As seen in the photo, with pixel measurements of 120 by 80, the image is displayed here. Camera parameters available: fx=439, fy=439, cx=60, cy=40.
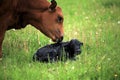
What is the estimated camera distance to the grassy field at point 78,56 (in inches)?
313

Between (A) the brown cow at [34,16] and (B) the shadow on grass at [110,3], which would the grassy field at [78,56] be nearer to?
(A) the brown cow at [34,16]

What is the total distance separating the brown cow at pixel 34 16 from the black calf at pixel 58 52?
0.22 metres

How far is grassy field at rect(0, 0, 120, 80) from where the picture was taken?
795 cm

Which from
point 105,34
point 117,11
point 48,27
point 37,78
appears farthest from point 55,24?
point 117,11

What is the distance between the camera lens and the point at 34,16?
934 centimetres

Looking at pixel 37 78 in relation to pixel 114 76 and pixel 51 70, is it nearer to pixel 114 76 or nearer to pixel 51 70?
pixel 51 70

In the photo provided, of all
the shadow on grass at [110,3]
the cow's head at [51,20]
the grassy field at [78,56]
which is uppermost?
the shadow on grass at [110,3]

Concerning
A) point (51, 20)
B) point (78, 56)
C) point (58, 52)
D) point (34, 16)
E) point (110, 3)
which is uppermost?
point (110, 3)

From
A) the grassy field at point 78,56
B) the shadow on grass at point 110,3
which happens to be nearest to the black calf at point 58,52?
the grassy field at point 78,56

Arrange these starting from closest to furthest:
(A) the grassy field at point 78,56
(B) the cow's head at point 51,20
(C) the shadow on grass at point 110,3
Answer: (A) the grassy field at point 78,56
(B) the cow's head at point 51,20
(C) the shadow on grass at point 110,3

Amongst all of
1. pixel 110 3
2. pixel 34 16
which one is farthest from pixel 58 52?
pixel 110 3

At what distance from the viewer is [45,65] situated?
8.67 metres

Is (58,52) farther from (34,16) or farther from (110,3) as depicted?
(110,3)

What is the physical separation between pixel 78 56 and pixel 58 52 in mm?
442
